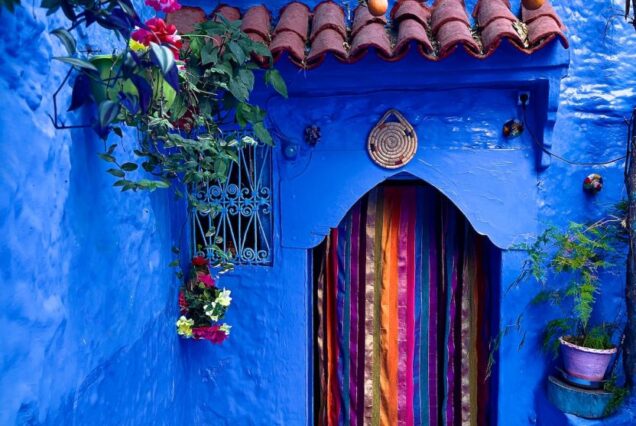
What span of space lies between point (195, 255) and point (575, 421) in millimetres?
2366

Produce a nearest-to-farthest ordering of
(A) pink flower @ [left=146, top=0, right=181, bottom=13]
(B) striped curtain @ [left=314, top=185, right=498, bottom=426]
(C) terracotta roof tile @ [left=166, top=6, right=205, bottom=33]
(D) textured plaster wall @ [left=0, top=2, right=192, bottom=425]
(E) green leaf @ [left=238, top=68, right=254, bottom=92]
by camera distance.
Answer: (D) textured plaster wall @ [left=0, top=2, right=192, bottom=425], (A) pink flower @ [left=146, top=0, right=181, bottom=13], (E) green leaf @ [left=238, top=68, right=254, bottom=92], (C) terracotta roof tile @ [left=166, top=6, right=205, bottom=33], (B) striped curtain @ [left=314, top=185, right=498, bottom=426]

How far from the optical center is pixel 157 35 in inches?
68.5

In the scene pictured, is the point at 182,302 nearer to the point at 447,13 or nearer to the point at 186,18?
the point at 186,18

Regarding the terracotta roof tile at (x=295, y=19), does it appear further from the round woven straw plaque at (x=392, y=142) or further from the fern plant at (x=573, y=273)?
the fern plant at (x=573, y=273)

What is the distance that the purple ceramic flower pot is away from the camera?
268cm

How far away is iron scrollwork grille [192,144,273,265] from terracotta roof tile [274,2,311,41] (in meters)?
0.72

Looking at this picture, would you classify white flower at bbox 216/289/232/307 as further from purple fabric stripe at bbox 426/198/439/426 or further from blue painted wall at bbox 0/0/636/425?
purple fabric stripe at bbox 426/198/439/426

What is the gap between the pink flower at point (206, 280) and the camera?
2990 mm

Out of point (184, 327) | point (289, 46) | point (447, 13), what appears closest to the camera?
point (289, 46)

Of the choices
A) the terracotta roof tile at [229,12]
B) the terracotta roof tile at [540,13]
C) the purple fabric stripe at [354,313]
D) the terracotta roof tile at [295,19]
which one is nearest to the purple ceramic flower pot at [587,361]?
the purple fabric stripe at [354,313]

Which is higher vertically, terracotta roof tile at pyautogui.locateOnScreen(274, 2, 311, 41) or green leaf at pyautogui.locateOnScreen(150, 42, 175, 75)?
terracotta roof tile at pyautogui.locateOnScreen(274, 2, 311, 41)

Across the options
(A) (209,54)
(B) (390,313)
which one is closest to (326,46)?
(A) (209,54)

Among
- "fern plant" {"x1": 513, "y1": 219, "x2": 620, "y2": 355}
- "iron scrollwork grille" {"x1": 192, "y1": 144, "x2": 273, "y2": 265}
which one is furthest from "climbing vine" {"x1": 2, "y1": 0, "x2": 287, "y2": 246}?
"fern plant" {"x1": 513, "y1": 219, "x2": 620, "y2": 355}

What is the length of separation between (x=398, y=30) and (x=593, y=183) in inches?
56.4
